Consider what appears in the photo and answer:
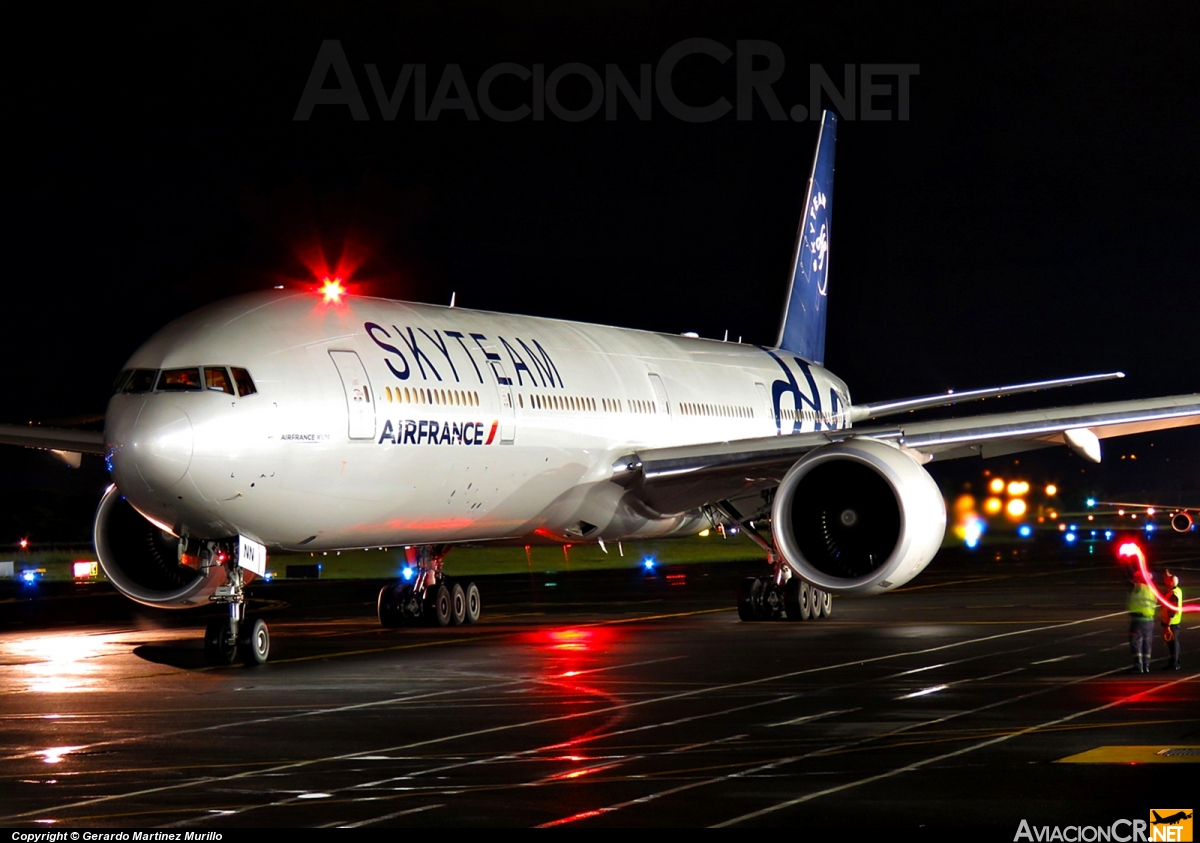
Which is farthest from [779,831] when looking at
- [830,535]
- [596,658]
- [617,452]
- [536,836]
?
[617,452]

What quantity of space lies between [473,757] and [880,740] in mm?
2831

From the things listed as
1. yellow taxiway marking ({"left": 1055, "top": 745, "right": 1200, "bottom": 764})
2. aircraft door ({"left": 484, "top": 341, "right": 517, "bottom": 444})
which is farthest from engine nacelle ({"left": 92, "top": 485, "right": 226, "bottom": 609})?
yellow taxiway marking ({"left": 1055, "top": 745, "right": 1200, "bottom": 764})

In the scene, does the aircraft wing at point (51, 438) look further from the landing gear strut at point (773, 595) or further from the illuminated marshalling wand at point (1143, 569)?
the illuminated marshalling wand at point (1143, 569)

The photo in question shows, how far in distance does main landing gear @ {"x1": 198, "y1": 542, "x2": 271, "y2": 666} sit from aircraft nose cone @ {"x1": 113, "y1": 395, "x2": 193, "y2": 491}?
1.73 meters

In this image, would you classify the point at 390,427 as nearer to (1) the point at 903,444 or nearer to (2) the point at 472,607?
(2) the point at 472,607

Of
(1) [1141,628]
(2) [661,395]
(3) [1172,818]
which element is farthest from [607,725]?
(2) [661,395]

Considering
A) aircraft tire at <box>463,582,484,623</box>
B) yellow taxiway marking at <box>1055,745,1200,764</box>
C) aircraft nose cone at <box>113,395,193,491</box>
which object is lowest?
yellow taxiway marking at <box>1055,745,1200,764</box>

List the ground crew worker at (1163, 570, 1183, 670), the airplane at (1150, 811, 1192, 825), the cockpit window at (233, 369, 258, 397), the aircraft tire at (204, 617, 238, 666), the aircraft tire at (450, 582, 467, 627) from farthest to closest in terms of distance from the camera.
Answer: the aircraft tire at (450, 582, 467, 627)
the aircraft tire at (204, 617, 238, 666)
the cockpit window at (233, 369, 258, 397)
the ground crew worker at (1163, 570, 1183, 670)
the airplane at (1150, 811, 1192, 825)

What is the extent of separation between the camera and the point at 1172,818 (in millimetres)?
8750

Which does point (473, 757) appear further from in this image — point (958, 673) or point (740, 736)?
point (958, 673)

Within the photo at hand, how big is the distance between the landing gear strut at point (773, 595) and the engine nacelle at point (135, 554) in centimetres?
794

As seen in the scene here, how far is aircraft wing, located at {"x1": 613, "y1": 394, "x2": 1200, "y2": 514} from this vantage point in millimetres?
22031

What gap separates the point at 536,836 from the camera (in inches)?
341

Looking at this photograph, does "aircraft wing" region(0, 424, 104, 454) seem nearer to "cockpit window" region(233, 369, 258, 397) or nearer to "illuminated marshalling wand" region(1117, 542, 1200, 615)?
"cockpit window" region(233, 369, 258, 397)
